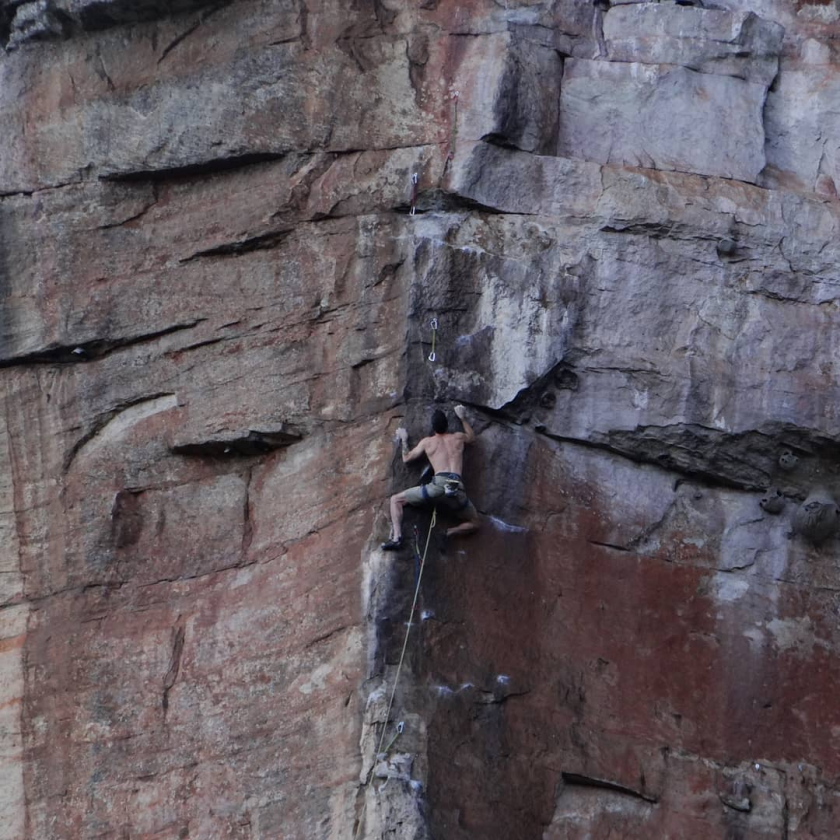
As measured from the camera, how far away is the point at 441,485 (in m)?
14.9

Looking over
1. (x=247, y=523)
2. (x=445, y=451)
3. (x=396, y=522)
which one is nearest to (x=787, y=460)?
(x=445, y=451)

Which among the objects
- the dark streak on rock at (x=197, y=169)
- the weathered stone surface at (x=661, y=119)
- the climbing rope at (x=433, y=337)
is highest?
the weathered stone surface at (x=661, y=119)

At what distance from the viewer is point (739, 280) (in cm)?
1638

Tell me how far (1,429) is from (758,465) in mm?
6191

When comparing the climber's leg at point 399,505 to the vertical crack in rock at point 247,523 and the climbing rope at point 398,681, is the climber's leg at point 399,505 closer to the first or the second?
the climbing rope at point 398,681

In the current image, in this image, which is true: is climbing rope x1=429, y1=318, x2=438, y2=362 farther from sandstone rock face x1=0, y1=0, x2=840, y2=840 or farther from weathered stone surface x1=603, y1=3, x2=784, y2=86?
weathered stone surface x1=603, y1=3, x2=784, y2=86

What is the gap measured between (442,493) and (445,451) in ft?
1.14

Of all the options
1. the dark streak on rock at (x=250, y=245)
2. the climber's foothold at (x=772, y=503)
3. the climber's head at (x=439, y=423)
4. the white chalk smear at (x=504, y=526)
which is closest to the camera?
the climber's head at (x=439, y=423)

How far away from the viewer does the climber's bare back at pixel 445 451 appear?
593 inches

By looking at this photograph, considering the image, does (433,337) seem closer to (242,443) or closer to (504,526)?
(504,526)

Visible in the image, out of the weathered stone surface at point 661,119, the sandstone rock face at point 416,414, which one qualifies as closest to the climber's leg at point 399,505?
the sandstone rock face at point 416,414

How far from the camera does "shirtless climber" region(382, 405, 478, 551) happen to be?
1495cm

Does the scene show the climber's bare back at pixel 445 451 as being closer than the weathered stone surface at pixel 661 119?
Yes

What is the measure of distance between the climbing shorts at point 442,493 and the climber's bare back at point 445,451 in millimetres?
79
